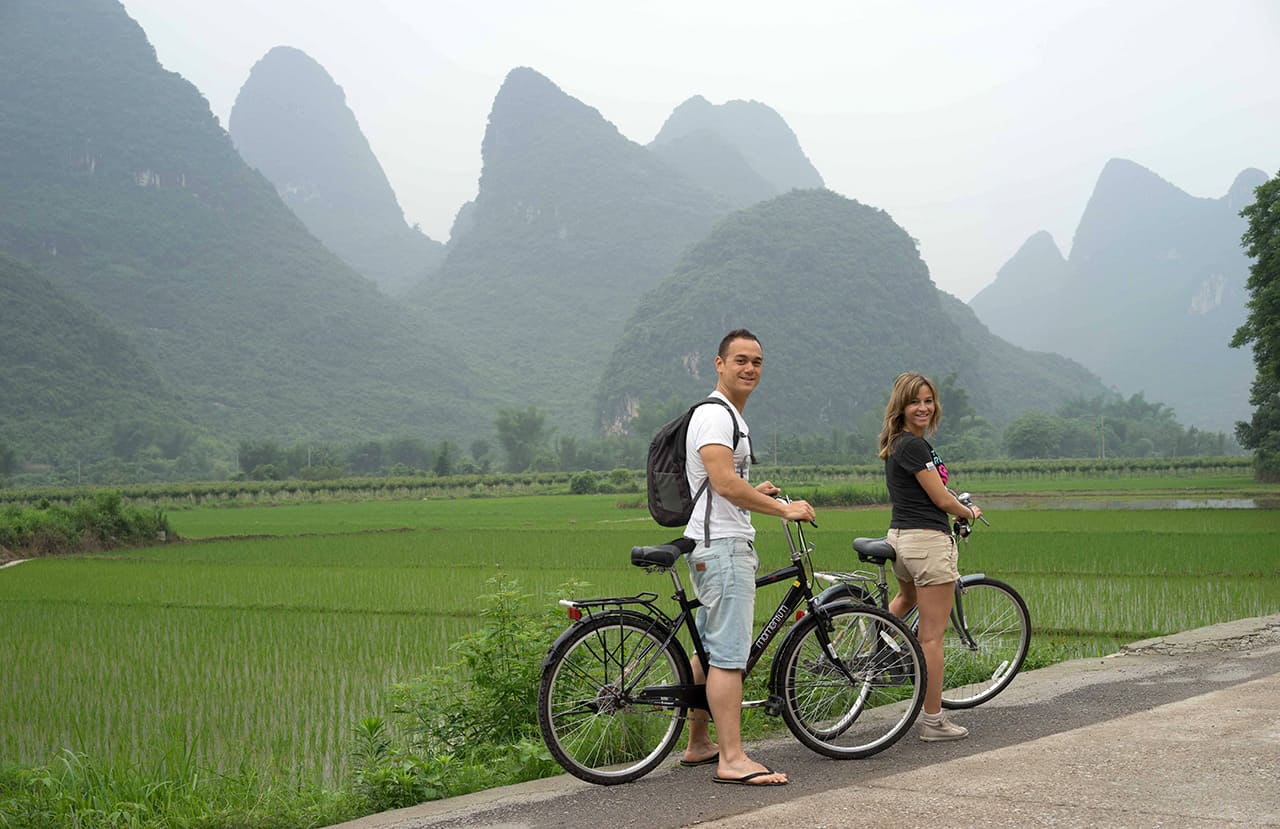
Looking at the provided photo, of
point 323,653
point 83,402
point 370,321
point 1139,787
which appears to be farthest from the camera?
point 370,321

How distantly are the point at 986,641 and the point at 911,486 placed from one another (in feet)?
4.26

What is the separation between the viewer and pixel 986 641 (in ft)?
19.1

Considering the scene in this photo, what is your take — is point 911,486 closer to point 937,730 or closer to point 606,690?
point 937,730

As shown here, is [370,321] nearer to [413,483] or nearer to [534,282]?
[534,282]

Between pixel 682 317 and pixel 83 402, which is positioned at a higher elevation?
pixel 682 317

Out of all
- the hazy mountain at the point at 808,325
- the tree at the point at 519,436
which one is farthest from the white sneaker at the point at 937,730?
the hazy mountain at the point at 808,325

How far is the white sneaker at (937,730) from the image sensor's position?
481 centimetres

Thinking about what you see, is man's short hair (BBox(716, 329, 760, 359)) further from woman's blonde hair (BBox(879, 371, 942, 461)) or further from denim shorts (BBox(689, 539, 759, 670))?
woman's blonde hair (BBox(879, 371, 942, 461))

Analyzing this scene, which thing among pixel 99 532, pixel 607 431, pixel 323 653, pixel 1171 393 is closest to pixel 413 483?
pixel 99 532

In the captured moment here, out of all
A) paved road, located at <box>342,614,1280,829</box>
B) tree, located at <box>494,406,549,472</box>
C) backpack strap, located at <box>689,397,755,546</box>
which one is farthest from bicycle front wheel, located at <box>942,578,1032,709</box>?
tree, located at <box>494,406,549,472</box>

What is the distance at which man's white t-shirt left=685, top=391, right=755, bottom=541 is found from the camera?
4.21 metres

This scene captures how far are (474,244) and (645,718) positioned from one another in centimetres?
A: 17477

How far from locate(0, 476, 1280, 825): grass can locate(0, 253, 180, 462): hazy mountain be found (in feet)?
189

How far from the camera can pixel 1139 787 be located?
12.1 feet
